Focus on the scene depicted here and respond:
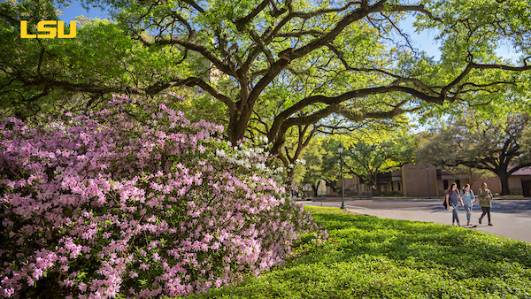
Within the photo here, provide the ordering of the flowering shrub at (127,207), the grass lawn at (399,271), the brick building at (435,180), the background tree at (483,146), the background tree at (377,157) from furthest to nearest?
the background tree at (377,157) < the brick building at (435,180) < the background tree at (483,146) < the grass lawn at (399,271) < the flowering shrub at (127,207)

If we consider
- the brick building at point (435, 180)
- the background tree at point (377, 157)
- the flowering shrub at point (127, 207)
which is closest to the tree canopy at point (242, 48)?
the flowering shrub at point (127, 207)

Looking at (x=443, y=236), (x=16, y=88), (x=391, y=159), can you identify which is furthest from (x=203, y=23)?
(x=391, y=159)

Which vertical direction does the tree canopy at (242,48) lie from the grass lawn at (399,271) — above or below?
above

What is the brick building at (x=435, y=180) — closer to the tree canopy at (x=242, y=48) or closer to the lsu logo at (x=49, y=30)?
the tree canopy at (x=242, y=48)

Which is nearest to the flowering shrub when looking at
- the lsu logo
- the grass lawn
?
the grass lawn

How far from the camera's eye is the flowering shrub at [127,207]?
4.39 m

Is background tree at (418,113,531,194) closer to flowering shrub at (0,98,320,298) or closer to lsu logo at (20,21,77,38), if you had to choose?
lsu logo at (20,21,77,38)

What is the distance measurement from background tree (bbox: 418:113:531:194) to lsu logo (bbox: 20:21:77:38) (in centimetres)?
3666

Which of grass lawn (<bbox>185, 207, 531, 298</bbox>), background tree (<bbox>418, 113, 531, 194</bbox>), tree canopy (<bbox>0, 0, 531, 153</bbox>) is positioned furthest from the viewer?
background tree (<bbox>418, 113, 531, 194</bbox>)

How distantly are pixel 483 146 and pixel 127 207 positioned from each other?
42825mm

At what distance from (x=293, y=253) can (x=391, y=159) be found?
54360 millimetres

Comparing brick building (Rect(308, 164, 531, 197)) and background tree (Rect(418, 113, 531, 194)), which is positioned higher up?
background tree (Rect(418, 113, 531, 194))

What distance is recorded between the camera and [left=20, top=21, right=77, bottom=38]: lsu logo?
1066cm

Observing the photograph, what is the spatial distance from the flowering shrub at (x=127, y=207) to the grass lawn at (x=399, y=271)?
2.36 ft
